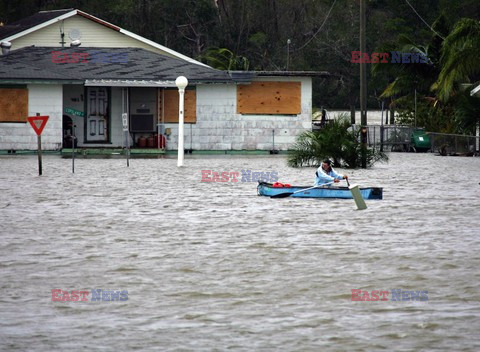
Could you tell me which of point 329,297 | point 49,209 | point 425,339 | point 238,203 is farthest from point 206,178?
point 425,339

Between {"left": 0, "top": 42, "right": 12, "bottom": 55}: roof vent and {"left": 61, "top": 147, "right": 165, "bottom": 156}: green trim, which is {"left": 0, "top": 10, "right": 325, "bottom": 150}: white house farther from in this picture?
{"left": 61, "top": 147, "right": 165, "bottom": 156}: green trim

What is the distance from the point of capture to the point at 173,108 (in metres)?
49.8

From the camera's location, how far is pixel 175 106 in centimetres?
4972

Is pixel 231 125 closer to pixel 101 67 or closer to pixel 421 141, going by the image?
pixel 101 67

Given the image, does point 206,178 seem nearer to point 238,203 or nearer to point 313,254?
point 238,203

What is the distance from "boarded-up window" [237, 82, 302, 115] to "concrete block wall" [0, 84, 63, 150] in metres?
8.12

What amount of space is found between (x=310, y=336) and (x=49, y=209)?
13.3 meters

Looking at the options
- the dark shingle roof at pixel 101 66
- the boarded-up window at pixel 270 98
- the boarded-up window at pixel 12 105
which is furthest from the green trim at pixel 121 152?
the dark shingle roof at pixel 101 66

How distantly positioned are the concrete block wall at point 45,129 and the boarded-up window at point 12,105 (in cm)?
23

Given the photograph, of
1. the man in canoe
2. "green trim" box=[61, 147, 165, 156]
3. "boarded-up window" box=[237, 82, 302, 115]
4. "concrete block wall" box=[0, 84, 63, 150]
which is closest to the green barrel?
"boarded-up window" box=[237, 82, 302, 115]

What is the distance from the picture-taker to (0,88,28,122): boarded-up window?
48.4 meters

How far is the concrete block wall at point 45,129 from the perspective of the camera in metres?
48.5
